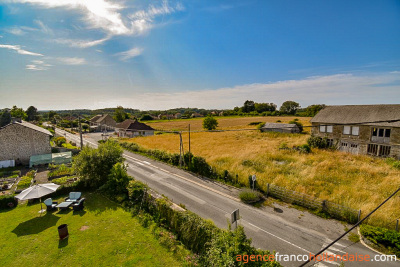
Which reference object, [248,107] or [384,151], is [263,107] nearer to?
[248,107]

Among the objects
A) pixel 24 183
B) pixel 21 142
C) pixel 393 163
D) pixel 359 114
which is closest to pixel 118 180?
pixel 24 183

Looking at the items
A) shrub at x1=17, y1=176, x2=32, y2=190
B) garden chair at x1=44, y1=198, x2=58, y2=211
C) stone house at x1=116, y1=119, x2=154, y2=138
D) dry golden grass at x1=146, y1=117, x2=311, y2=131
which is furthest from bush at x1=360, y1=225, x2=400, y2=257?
stone house at x1=116, y1=119, x2=154, y2=138

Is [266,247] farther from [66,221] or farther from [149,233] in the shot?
[66,221]

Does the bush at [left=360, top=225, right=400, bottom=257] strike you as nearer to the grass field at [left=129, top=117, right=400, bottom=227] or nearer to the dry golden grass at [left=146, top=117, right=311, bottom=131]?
the grass field at [left=129, top=117, right=400, bottom=227]

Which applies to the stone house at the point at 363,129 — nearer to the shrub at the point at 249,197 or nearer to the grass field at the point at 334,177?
the grass field at the point at 334,177

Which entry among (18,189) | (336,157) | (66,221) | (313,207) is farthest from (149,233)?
(336,157)
